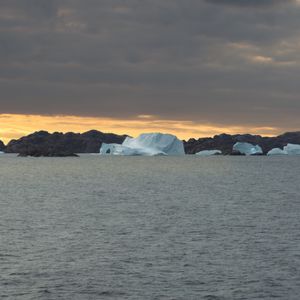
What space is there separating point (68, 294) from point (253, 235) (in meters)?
21.0

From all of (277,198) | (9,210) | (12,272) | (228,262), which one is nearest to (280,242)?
(228,262)

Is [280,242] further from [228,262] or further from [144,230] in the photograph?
[144,230]

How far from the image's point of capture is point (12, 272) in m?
Result: 31.7

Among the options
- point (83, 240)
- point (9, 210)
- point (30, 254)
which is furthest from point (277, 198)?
point (30, 254)

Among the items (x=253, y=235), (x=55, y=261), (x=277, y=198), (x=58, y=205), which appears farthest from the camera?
(x=277, y=198)

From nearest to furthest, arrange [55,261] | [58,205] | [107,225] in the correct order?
[55,261]
[107,225]
[58,205]

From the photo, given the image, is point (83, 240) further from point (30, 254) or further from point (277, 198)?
point (277, 198)

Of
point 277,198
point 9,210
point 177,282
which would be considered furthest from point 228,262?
point 277,198

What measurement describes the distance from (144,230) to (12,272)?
687 inches

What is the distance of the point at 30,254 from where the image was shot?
3653cm

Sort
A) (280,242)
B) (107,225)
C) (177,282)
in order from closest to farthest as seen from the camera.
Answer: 1. (177,282)
2. (280,242)
3. (107,225)

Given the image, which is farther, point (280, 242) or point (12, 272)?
point (280, 242)

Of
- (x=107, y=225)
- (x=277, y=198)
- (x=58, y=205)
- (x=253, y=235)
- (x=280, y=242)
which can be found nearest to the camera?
(x=280, y=242)

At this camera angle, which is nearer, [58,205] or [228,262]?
[228,262]
